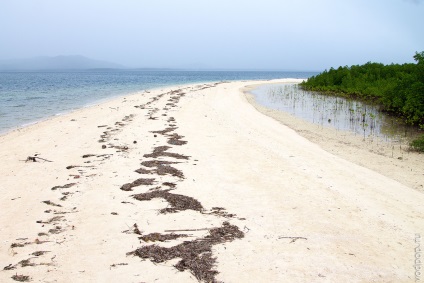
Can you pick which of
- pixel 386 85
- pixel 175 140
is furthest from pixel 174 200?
pixel 386 85

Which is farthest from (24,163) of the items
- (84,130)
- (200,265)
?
(200,265)

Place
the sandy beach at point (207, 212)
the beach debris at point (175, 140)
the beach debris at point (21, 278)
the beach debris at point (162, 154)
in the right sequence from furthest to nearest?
the beach debris at point (175, 140) → the beach debris at point (162, 154) → the sandy beach at point (207, 212) → the beach debris at point (21, 278)

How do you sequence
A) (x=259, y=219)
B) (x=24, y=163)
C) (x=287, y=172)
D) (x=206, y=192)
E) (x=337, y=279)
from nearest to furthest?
1. (x=337, y=279)
2. (x=259, y=219)
3. (x=206, y=192)
4. (x=287, y=172)
5. (x=24, y=163)

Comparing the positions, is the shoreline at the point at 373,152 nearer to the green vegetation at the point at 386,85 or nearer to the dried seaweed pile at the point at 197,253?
the green vegetation at the point at 386,85

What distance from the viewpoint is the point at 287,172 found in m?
9.33

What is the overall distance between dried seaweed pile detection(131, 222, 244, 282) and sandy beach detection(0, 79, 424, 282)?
2 cm

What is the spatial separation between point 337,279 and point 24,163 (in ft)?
29.7

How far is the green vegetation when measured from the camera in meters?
18.3

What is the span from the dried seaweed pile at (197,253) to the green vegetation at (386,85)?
10.2 m

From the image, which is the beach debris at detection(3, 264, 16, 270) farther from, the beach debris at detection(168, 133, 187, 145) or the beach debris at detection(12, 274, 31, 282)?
the beach debris at detection(168, 133, 187, 145)

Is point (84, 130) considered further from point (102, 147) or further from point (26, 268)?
point (26, 268)

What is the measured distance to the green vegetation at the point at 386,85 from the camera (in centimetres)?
1833

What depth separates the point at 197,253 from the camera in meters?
5.14

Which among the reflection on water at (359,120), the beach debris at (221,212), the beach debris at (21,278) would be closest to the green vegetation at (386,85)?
the reflection on water at (359,120)
